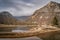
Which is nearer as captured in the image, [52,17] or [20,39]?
[20,39]

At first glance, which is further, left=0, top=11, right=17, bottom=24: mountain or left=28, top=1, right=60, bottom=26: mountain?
left=28, top=1, right=60, bottom=26: mountain

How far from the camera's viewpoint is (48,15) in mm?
6070

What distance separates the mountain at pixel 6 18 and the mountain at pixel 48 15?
555 mm

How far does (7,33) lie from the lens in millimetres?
5609

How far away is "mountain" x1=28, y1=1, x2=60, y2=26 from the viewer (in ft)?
19.7

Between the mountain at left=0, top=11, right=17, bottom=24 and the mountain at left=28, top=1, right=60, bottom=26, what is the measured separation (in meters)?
0.56

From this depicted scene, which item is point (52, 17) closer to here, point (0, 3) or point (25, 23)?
point (25, 23)

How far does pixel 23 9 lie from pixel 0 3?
A: 0.77 meters

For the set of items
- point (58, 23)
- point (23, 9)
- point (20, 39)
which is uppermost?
point (23, 9)

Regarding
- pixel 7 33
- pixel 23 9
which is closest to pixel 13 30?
pixel 7 33

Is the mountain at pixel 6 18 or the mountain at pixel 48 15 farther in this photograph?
the mountain at pixel 48 15

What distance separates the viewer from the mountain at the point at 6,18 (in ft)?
19.0

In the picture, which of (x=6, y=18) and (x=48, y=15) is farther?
(x=48, y=15)

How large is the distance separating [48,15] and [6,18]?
54.4 inches
